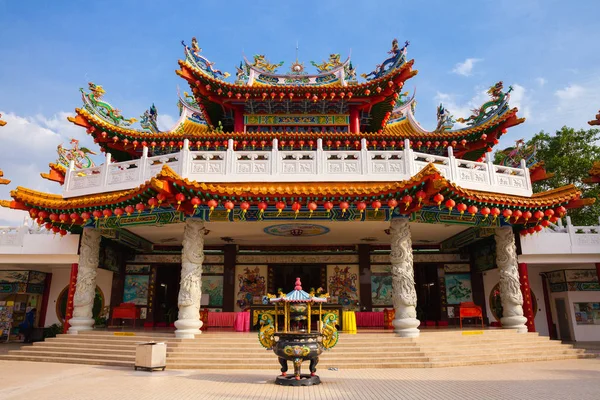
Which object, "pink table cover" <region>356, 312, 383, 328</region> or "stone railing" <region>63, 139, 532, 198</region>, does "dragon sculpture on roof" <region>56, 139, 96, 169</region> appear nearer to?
"stone railing" <region>63, 139, 532, 198</region>

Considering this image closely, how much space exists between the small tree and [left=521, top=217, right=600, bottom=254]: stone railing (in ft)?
38.7

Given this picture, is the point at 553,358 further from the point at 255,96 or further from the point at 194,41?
the point at 194,41

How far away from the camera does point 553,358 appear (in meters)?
10.4

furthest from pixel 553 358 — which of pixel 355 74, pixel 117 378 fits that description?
pixel 355 74

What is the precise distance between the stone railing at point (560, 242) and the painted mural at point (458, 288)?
268 centimetres

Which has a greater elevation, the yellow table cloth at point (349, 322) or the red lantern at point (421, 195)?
the red lantern at point (421, 195)

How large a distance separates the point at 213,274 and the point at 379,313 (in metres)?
6.27

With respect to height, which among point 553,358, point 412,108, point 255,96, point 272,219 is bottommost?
point 553,358

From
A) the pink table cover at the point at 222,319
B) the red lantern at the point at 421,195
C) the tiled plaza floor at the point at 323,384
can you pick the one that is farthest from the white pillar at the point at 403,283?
the pink table cover at the point at 222,319

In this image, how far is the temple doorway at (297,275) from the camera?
50.3 feet

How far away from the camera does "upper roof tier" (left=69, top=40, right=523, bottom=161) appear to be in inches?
545

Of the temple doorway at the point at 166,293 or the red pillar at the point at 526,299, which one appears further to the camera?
the temple doorway at the point at 166,293

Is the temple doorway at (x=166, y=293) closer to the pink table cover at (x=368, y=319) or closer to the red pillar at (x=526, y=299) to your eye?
the pink table cover at (x=368, y=319)

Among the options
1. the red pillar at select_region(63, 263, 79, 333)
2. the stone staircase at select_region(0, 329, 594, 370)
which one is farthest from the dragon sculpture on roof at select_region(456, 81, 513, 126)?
the red pillar at select_region(63, 263, 79, 333)
